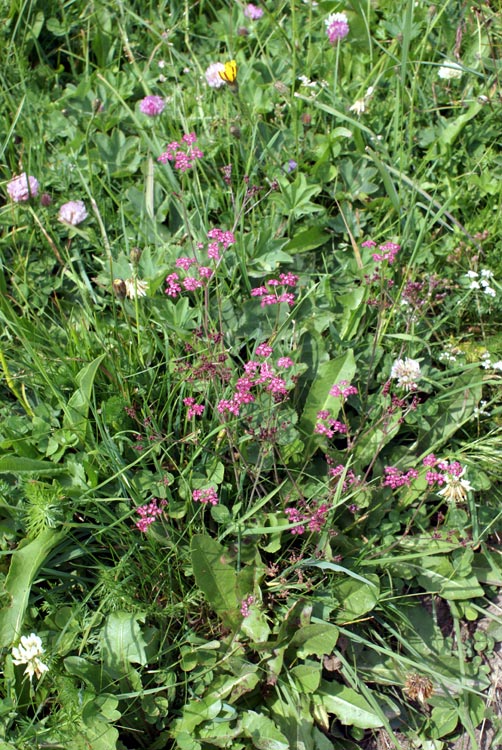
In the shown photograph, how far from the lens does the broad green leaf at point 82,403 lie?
2.09 meters

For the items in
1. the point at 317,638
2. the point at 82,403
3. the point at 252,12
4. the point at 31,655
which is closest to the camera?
the point at 31,655

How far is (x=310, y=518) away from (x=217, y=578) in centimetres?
32

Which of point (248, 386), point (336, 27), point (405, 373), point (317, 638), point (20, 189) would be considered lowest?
point (317, 638)

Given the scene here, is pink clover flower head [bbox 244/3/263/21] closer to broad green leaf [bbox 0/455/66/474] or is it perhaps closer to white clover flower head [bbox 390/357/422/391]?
white clover flower head [bbox 390/357/422/391]

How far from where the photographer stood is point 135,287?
2.22m

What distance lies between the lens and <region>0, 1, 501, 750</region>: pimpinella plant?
77.6 inches

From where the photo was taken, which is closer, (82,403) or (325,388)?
(82,403)

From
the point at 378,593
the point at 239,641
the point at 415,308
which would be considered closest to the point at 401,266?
the point at 415,308

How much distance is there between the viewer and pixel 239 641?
202 centimetres

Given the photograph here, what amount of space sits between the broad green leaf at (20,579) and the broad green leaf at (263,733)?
663mm

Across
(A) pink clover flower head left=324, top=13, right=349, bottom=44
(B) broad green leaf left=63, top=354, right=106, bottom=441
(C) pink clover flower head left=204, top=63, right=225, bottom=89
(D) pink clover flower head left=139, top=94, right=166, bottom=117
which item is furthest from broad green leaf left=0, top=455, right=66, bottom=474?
(A) pink clover flower head left=324, top=13, right=349, bottom=44

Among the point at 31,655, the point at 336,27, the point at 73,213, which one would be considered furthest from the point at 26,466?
the point at 336,27

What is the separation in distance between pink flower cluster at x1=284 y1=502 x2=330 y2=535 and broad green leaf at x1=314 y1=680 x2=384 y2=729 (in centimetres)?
46

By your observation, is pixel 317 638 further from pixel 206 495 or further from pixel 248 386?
pixel 248 386
